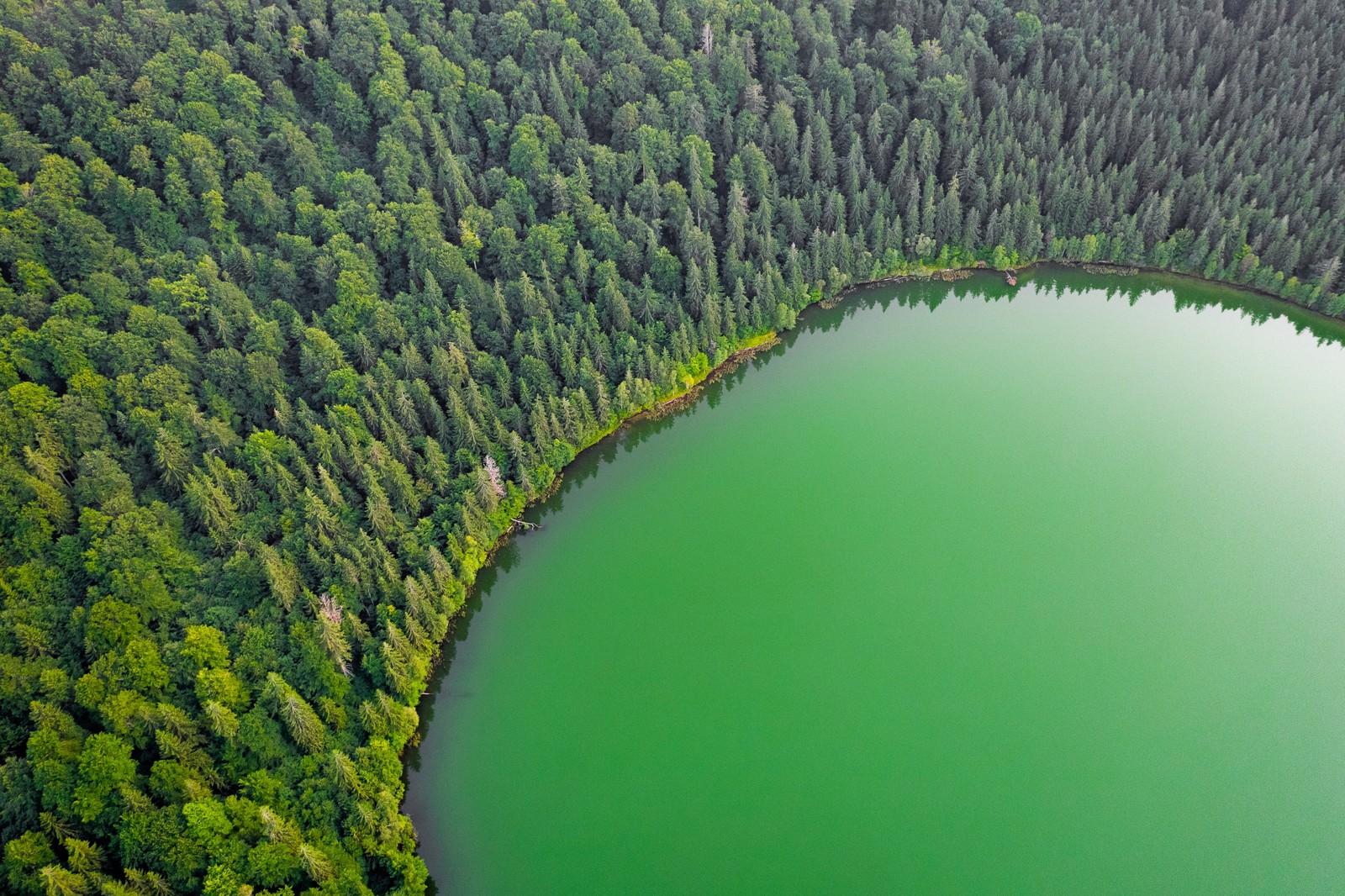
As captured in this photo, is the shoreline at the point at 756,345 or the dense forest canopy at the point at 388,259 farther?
the shoreline at the point at 756,345

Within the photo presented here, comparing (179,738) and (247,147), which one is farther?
(247,147)

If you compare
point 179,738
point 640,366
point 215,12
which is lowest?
point 179,738

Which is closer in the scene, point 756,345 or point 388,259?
point 388,259

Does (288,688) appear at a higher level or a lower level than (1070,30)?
lower

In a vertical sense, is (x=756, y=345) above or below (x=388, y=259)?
above

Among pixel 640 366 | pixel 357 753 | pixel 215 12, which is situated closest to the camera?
pixel 357 753

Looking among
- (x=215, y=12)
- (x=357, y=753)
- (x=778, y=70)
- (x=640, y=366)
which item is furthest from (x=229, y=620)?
(x=778, y=70)

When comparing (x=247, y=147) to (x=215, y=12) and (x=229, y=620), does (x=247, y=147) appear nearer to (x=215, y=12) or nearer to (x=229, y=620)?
(x=215, y=12)

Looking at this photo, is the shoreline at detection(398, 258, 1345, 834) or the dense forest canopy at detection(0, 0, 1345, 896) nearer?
the dense forest canopy at detection(0, 0, 1345, 896)
